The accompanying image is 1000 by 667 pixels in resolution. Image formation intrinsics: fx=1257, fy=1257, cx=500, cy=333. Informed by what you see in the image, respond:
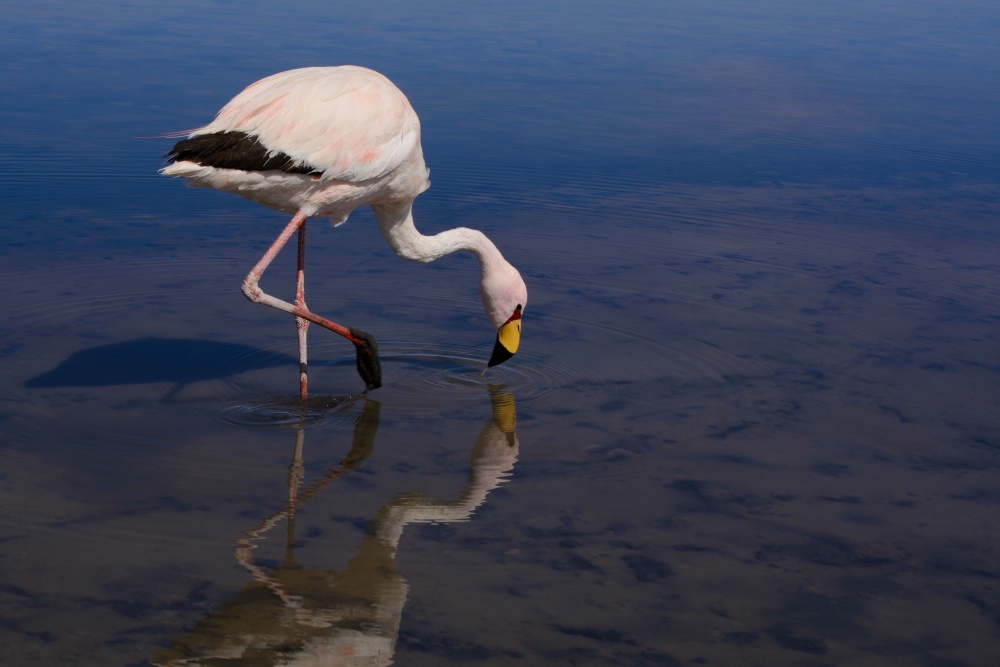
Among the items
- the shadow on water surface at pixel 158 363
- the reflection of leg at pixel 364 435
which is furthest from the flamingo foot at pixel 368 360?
the shadow on water surface at pixel 158 363

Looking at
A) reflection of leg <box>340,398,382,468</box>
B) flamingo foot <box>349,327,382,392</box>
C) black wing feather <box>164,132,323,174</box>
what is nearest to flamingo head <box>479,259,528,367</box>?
flamingo foot <box>349,327,382,392</box>

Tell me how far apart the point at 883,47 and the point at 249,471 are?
16.5 m

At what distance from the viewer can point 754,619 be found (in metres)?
4.34

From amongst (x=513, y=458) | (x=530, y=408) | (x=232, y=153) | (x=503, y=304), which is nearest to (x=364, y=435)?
(x=513, y=458)

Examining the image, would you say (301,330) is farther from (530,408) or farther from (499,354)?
(530,408)

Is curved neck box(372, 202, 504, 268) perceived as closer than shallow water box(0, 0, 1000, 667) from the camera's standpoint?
No

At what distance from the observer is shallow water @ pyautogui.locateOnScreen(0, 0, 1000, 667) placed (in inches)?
169

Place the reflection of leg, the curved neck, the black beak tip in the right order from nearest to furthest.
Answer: the reflection of leg → the black beak tip → the curved neck

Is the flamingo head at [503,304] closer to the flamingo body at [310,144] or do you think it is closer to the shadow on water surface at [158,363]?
the flamingo body at [310,144]

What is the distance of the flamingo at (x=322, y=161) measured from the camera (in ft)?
19.8

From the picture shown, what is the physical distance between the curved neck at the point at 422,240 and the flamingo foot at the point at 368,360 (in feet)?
2.38

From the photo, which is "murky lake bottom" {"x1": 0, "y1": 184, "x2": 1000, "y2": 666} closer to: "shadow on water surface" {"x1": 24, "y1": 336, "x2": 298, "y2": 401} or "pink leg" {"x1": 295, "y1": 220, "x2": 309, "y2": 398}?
"shadow on water surface" {"x1": 24, "y1": 336, "x2": 298, "y2": 401}

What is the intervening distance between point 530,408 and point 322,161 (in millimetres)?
1613

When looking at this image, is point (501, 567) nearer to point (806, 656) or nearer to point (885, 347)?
point (806, 656)
